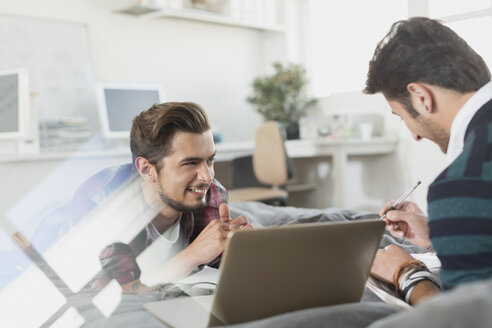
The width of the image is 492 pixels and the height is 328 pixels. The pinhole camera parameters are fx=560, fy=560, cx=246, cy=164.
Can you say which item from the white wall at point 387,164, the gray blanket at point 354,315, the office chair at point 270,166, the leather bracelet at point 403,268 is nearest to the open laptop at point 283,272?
the gray blanket at point 354,315

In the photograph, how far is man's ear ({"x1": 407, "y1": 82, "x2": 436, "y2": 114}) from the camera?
942mm

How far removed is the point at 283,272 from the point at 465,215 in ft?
0.86

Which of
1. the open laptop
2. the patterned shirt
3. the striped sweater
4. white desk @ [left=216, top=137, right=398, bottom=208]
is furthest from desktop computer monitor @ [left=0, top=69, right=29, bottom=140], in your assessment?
the striped sweater

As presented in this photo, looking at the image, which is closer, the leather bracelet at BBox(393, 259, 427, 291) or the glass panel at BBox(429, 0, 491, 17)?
the leather bracelet at BBox(393, 259, 427, 291)

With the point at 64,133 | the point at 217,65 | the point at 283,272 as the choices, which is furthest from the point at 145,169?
the point at 217,65

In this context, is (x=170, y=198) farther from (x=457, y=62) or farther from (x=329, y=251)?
(x=457, y=62)

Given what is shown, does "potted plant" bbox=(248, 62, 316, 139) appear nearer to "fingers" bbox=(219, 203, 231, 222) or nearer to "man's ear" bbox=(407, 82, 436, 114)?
"fingers" bbox=(219, 203, 231, 222)

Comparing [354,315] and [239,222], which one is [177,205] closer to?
[239,222]

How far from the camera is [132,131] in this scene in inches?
47.9

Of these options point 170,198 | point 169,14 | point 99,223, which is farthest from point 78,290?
point 169,14

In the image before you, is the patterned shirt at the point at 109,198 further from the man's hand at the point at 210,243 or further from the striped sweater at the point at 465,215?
the striped sweater at the point at 465,215

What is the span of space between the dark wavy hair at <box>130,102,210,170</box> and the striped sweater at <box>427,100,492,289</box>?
1.74ft

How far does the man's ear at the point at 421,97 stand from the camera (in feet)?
3.09

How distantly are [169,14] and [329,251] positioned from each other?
3.24 m
